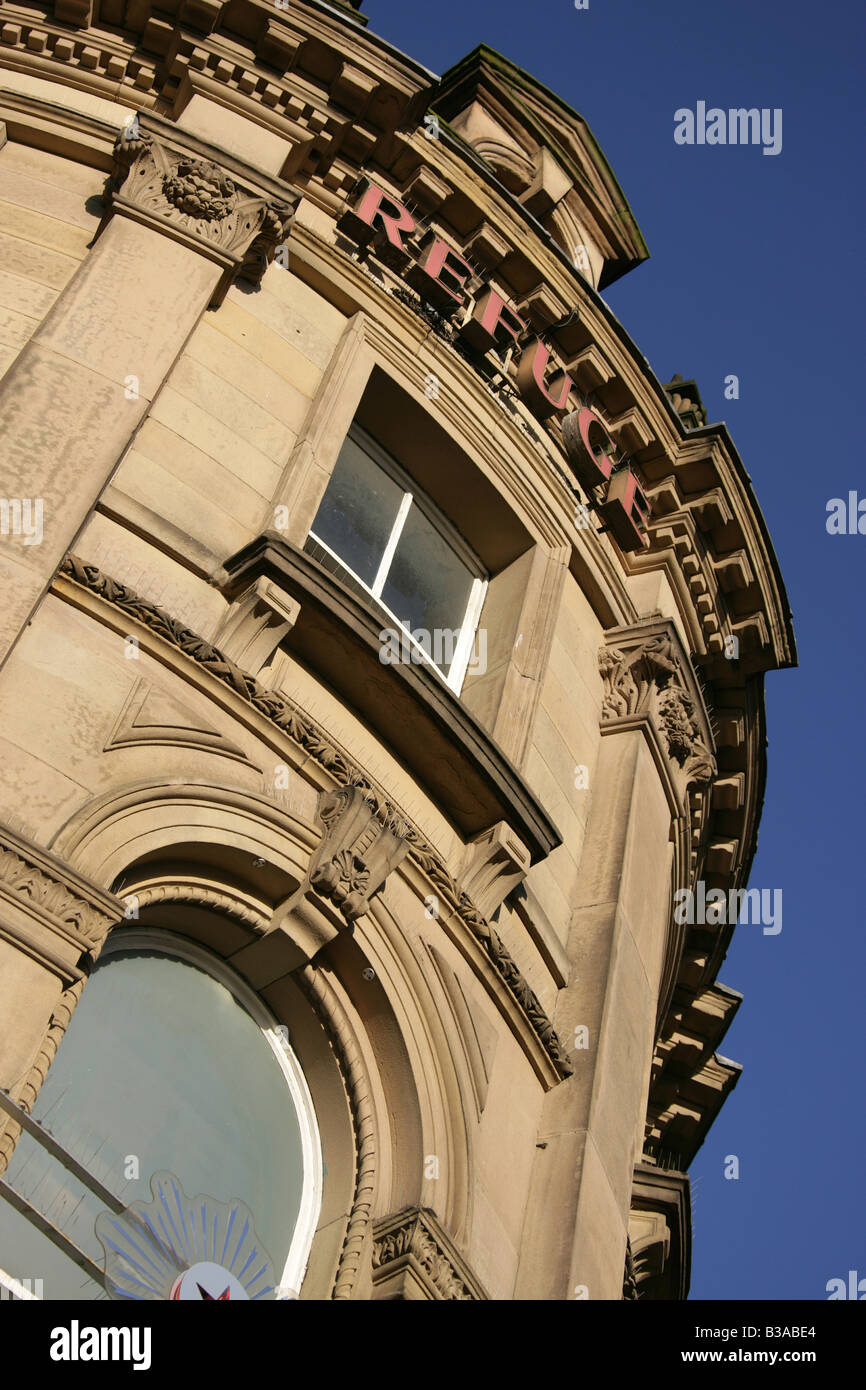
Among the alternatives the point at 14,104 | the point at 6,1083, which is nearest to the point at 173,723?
the point at 6,1083

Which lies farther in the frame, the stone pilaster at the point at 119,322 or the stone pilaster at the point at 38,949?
the stone pilaster at the point at 119,322

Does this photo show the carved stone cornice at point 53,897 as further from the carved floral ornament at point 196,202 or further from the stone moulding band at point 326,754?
the carved floral ornament at point 196,202

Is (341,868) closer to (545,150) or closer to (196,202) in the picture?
(196,202)

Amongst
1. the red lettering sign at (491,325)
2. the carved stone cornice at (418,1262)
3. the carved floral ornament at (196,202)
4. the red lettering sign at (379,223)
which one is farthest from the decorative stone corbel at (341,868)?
the red lettering sign at (379,223)

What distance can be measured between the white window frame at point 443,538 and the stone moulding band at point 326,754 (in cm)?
256

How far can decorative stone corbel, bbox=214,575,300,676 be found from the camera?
12305 mm

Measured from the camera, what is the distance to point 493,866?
13.4 metres

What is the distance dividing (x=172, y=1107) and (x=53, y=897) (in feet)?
5.57

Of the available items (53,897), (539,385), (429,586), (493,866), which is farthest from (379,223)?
(53,897)

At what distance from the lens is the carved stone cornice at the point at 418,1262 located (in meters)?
10.8

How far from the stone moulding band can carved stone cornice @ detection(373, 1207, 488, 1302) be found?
7.42 ft

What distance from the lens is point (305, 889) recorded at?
1165 centimetres

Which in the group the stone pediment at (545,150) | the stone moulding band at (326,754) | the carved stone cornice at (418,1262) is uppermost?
the stone pediment at (545,150)

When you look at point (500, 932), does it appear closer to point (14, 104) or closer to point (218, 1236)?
point (218, 1236)
